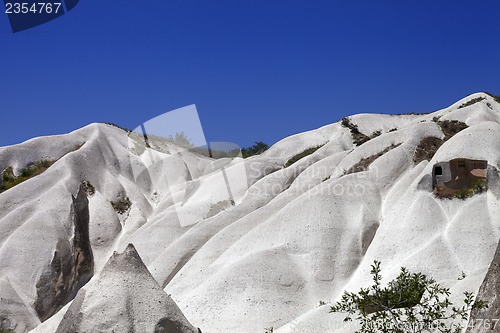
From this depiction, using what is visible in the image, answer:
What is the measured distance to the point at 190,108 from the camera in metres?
29.2

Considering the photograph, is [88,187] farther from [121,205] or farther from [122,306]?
[122,306]

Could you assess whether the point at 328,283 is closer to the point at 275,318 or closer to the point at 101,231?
the point at 275,318

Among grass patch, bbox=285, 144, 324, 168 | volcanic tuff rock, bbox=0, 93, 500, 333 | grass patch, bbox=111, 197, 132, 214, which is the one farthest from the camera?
grass patch, bbox=285, 144, 324, 168

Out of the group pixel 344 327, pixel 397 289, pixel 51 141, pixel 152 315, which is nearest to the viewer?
pixel 397 289

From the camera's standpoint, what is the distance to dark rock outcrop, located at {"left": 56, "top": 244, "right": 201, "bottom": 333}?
52.0 feet

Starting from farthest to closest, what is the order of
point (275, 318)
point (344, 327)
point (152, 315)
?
point (275, 318) < point (344, 327) < point (152, 315)

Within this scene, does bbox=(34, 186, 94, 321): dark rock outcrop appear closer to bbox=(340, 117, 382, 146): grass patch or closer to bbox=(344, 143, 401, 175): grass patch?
bbox=(344, 143, 401, 175): grass patch

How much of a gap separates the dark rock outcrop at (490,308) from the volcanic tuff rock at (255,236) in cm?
6

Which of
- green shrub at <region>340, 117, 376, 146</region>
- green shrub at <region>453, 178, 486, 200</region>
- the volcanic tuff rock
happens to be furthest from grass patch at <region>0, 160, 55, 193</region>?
green shrub at <region>453, 178, 486, 200</region>

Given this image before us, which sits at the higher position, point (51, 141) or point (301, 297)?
point (51, 141)

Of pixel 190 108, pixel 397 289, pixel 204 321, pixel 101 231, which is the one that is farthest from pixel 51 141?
pixel 397 289

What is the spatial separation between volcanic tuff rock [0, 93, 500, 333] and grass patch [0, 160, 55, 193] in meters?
0.65

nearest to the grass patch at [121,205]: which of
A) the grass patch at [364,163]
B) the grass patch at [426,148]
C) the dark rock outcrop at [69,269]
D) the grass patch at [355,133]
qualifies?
the dark rock outcrop at [69,269]

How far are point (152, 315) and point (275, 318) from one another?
863 centimetres
